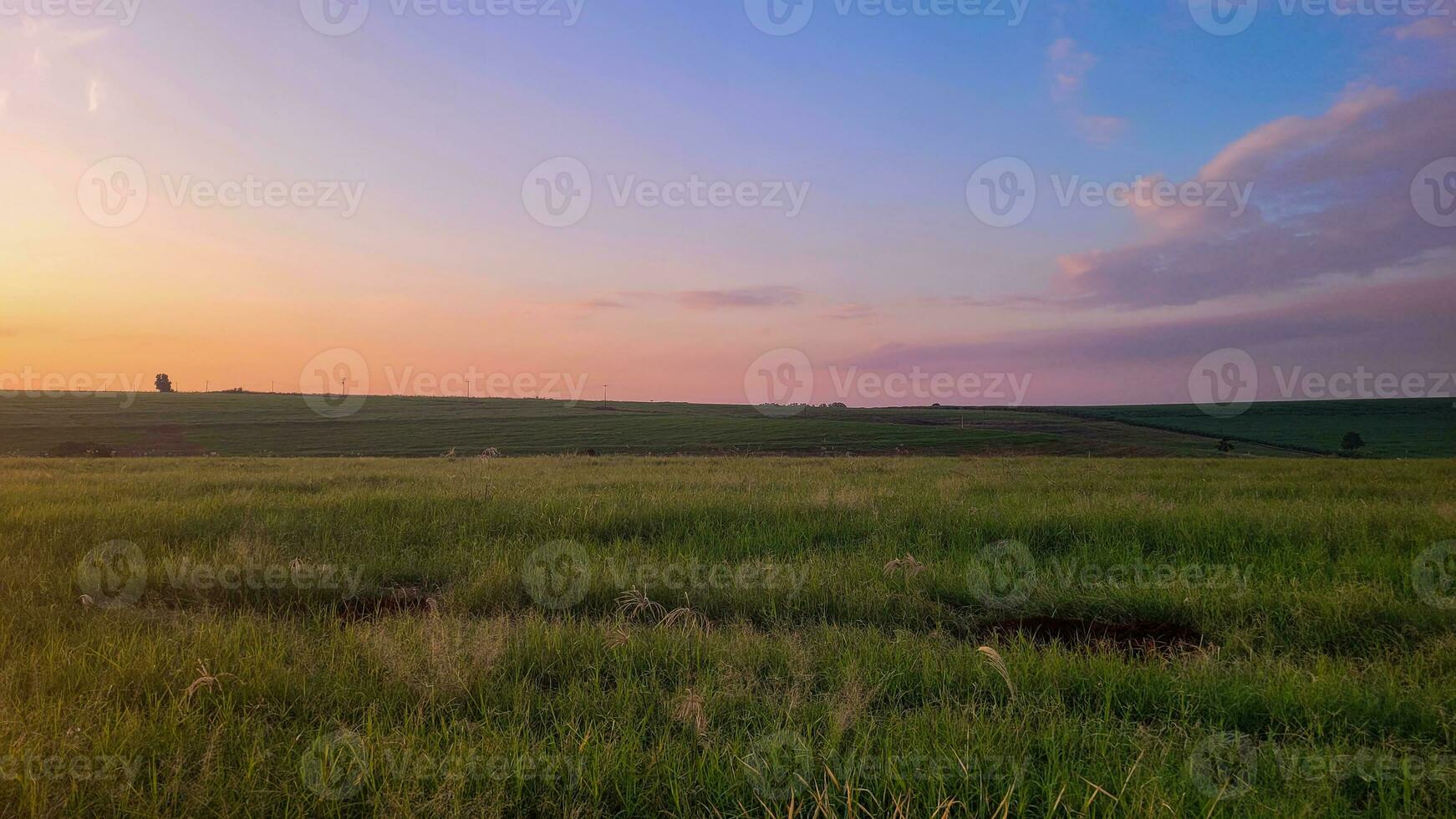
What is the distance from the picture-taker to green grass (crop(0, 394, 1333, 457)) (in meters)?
45.7

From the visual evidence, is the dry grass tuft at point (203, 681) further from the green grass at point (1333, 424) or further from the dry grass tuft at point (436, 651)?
the green grass at point (1333, 424)

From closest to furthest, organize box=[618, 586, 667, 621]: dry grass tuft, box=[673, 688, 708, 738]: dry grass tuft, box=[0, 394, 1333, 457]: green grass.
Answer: box=[673, 688, 708, 738]: dry grass tuft < box=[618, 586, 667, 621]: dry grass tuft < box=[0, 394, 1333, 457]: green grass

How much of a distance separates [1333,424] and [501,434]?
316 feet

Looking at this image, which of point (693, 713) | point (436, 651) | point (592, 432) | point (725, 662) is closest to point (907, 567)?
point (725, 662)

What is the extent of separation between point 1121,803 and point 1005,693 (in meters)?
1.18

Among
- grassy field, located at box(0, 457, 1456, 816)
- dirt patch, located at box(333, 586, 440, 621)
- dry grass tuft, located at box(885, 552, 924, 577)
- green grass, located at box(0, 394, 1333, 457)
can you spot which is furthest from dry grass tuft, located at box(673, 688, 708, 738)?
green grass, located at box(0, 394, 1333, 457)

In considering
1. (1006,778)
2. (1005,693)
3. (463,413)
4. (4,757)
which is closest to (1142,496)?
(1005,693)

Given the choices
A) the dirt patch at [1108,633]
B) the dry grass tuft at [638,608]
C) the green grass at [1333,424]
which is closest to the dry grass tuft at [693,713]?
the dry grass tuft at [638,608]

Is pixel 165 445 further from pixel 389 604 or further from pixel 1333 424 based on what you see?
pixel 1333 424

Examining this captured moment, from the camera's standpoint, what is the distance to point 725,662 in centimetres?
404

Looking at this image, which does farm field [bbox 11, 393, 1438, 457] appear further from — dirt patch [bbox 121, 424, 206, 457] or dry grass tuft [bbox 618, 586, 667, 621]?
dry grass tuft [bbox 618, 586, 667, 621]

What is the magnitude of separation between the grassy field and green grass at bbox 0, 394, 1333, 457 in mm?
34426

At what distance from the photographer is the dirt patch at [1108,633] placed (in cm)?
476

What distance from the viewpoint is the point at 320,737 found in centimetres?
308
